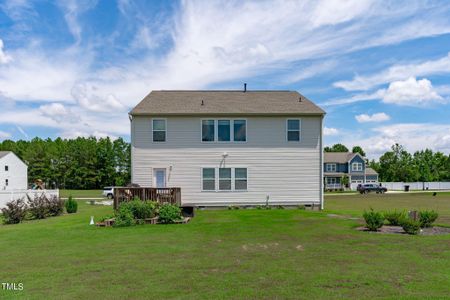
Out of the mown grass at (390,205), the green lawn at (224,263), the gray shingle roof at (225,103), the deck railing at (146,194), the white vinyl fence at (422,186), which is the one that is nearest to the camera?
the green lawn at (224,263)

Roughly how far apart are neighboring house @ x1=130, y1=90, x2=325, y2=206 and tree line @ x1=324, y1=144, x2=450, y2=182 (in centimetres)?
5898

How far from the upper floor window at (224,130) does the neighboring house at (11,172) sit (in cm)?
3847

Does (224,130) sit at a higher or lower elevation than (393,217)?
higher

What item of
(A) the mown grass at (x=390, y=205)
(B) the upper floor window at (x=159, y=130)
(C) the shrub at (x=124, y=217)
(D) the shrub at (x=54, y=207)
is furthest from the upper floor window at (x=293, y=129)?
(D) the shrub at (x=54, y=207)

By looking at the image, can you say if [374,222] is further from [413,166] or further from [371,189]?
[413,166]

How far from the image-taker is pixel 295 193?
21516mm

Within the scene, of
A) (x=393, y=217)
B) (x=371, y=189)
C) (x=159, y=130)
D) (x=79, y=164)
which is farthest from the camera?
(x=79, y=164)

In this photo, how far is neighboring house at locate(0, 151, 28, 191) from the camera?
5000 cm

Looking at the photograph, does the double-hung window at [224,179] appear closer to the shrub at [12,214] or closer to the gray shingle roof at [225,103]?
the gray shingle roof at [225,103]

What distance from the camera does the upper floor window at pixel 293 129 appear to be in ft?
70.9

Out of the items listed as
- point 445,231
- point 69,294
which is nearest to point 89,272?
point 69,294

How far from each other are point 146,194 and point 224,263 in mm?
9996

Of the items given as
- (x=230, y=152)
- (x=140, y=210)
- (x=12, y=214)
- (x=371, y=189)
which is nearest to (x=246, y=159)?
(x=230, y=152)

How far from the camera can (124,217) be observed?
14672 millimetres
